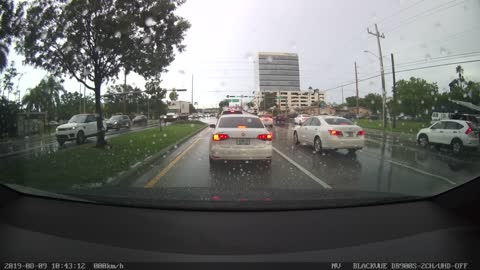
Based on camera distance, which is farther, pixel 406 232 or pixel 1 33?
pixel 1 33

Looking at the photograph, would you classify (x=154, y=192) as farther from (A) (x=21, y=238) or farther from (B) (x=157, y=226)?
(A) (x=21, y=238)

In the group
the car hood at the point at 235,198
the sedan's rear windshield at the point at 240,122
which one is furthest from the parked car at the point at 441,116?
the car hood at the point at 235,198

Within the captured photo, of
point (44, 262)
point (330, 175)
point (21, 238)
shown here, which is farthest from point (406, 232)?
point (330, 175)

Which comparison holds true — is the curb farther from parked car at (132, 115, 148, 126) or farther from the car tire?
parked car at (132, 115, 148, 126)

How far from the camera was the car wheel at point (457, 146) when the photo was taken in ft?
32.2

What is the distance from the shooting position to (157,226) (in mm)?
2564

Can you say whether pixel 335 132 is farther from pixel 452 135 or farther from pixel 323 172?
pixel 452 135

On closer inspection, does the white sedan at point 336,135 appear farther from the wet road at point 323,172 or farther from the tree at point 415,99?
the tree at point 415,99

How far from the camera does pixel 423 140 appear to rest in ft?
41.2

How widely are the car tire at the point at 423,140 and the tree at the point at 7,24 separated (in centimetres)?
1426

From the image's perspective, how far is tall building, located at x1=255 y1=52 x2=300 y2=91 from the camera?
3084 centimetres

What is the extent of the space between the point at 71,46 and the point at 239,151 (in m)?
7.71

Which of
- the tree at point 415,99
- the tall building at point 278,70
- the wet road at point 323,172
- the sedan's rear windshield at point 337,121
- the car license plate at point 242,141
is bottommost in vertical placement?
the wet road at point 323,172

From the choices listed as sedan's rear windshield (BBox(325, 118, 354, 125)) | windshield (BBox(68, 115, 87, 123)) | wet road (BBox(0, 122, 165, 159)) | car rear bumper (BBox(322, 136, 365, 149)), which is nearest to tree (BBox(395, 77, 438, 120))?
sedan's rear windshield (BBox(325, 118, 354, 125))
